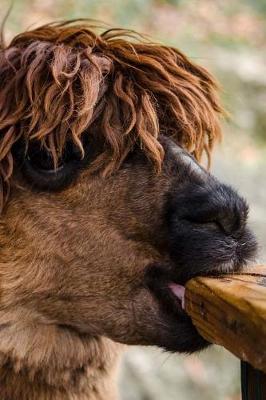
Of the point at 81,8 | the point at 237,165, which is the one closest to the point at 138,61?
the point at 237,165

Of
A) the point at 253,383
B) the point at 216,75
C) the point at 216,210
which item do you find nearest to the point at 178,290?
the point at 216,210

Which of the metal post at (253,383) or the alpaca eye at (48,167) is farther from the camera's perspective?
the alpaca eye at (48,167)

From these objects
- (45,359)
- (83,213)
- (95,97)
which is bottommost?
(45,359)

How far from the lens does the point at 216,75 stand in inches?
504

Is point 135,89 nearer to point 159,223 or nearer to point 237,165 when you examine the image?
point 159,223

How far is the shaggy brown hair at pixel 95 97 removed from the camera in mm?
3631

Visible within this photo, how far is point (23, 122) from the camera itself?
12.2 ft

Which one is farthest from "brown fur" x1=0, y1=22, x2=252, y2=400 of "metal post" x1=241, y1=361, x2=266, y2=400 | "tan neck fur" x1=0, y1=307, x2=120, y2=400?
"metal post" x1=241, y1=361, x2=266, y2=400

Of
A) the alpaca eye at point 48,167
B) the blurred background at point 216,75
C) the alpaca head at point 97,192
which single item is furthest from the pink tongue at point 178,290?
the blurred background at point 216,75

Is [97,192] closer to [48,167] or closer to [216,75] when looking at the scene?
[48,167]

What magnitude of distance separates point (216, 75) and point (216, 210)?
9697 mm

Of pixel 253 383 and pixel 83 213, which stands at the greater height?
pixel 83 213

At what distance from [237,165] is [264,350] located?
7.98m

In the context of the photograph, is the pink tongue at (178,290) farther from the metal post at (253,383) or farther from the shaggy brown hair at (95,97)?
the metal post at (253,383)
